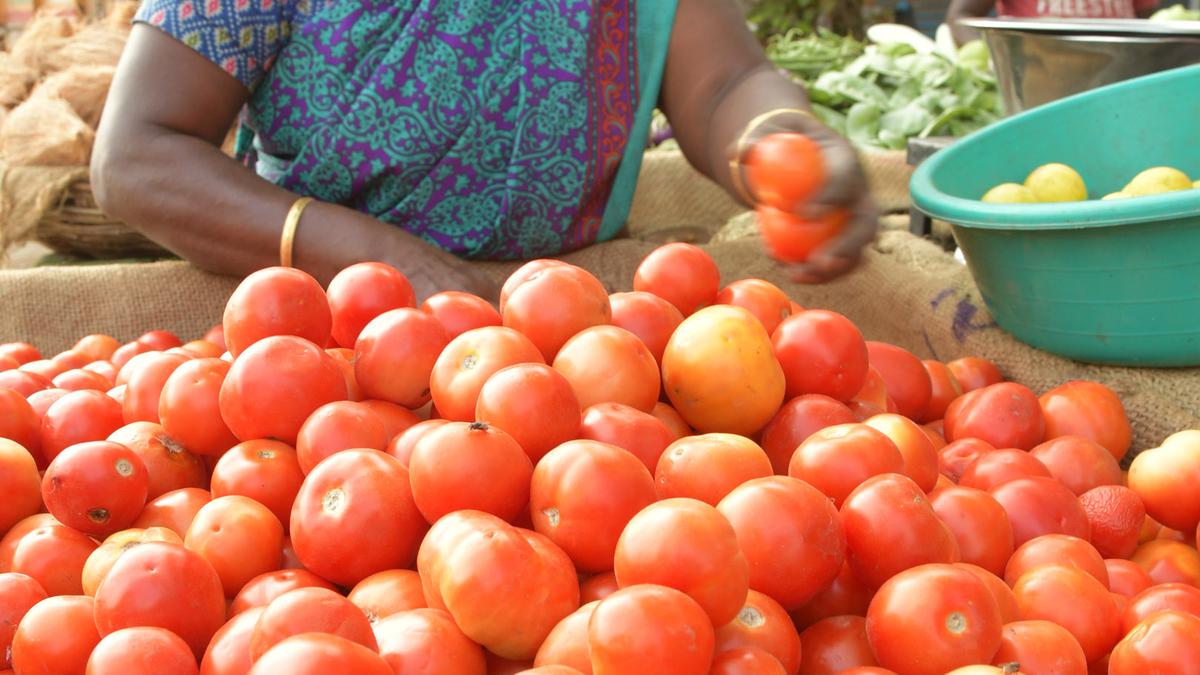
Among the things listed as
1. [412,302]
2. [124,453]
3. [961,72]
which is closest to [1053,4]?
[961,72]

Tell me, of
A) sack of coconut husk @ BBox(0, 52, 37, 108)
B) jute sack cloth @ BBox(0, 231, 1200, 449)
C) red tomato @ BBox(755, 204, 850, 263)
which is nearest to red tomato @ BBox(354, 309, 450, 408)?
red tomato @ BBox(755, 204, 850, 263)

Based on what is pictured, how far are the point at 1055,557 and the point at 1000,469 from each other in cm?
22

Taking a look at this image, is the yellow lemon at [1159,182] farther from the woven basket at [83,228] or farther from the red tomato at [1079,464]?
the woven basket at [83,228]

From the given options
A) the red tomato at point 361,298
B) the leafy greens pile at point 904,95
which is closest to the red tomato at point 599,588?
the red tomato at point 361,298

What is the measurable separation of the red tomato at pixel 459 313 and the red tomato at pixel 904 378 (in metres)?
0.58

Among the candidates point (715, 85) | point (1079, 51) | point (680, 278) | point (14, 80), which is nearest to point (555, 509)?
point (680, 278)

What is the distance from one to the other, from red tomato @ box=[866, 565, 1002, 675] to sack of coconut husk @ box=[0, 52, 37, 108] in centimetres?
381

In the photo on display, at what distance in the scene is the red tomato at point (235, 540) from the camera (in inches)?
40.5

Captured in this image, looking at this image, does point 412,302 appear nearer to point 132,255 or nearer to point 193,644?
point 193,644

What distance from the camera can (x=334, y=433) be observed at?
1.10 m

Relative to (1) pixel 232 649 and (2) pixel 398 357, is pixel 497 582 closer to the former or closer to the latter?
(1) pixel 232 649

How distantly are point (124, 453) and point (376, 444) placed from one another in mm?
261

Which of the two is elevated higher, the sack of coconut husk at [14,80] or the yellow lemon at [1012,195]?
the yellow lemon at [1012,195]

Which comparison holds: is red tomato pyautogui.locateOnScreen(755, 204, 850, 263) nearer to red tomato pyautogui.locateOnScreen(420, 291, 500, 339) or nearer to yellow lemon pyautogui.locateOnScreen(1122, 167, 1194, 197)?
red tomato pyautogui.locateOnScreen(420, 291, 500, 339)
